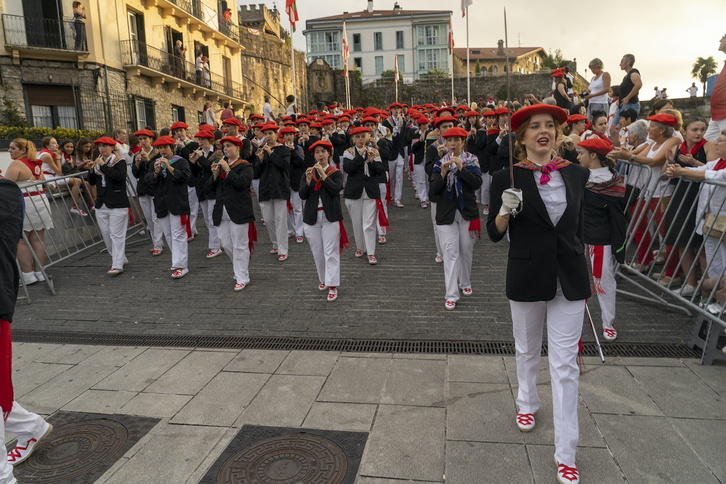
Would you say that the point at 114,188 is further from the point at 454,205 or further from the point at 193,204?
the point at 454,205

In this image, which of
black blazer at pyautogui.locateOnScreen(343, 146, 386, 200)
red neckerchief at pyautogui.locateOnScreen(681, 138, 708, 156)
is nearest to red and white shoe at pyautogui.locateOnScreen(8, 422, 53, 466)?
black blazer at pyautogui.locateOnScreen(343, 146, 386, 200)

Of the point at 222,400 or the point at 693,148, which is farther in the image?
the point at 693,148

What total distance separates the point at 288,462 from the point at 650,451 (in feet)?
7.64

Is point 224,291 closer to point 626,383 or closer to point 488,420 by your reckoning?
point 488,420

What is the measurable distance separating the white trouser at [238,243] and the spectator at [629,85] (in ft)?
25.6

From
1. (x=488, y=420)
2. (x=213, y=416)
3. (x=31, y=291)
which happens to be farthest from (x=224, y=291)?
(x=488, y=420)

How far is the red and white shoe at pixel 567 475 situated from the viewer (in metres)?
3.01

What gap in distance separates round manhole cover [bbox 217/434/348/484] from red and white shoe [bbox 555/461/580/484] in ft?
4.25

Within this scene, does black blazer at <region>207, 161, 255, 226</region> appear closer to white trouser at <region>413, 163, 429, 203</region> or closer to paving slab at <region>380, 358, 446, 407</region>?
paving slab at <region>380, 358, 446, 407</region>

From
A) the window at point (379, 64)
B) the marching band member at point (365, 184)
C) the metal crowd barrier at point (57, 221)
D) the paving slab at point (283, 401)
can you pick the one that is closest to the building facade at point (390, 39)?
the window at point (379, 64)

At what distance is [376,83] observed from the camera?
51531mm

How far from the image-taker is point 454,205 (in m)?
6.31

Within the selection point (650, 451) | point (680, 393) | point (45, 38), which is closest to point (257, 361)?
point (650, 451)

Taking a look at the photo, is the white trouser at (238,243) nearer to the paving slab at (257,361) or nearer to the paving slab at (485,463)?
the paving slab at (257,361)
